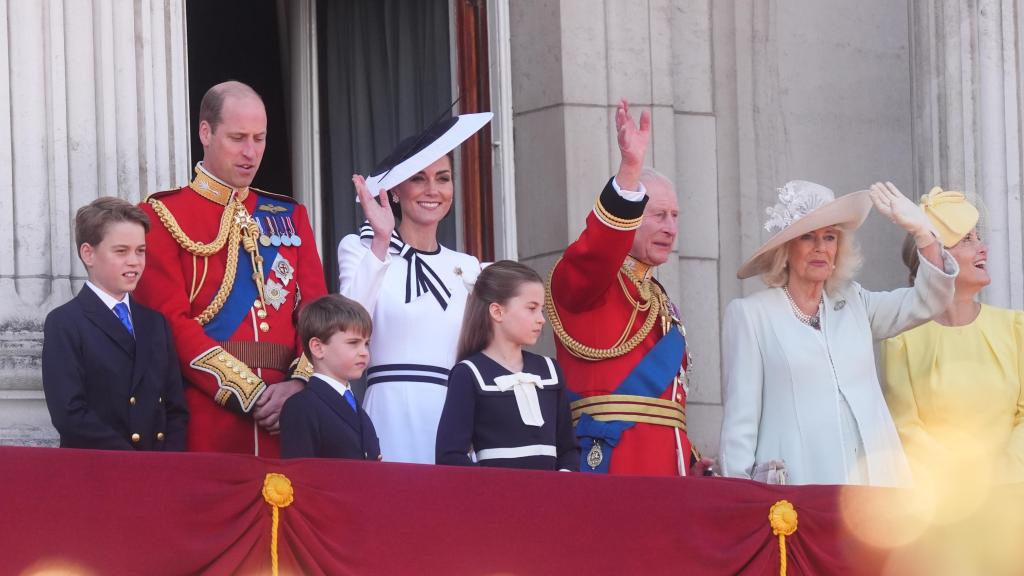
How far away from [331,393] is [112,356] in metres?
0.65

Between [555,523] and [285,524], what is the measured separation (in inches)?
29.8

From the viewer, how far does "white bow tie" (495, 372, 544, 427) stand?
6.58m

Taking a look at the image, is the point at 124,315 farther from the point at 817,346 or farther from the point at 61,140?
the point at 817,346

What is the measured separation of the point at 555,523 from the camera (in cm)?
601

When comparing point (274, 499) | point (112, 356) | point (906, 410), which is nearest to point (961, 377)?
point (906, 410)

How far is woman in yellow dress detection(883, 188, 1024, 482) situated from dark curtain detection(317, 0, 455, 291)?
225cm

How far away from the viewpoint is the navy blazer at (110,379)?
6.08 m

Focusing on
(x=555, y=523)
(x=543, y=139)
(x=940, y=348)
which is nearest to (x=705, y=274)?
(x=543, y=139)

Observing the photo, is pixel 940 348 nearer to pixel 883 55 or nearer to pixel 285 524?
pixel 883 55

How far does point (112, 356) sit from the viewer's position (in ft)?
20.5

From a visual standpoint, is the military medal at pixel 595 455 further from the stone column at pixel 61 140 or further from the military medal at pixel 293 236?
the stone column at pixel 61 140

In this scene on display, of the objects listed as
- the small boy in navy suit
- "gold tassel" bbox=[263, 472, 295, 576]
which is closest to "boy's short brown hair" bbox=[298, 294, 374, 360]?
the small boy in navy suit

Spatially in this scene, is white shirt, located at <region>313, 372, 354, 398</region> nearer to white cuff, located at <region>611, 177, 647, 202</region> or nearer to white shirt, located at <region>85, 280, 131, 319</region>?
white shirt, located at <region>85, 280, 131, 319</region>

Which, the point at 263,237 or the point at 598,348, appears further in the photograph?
the point at 598,348
